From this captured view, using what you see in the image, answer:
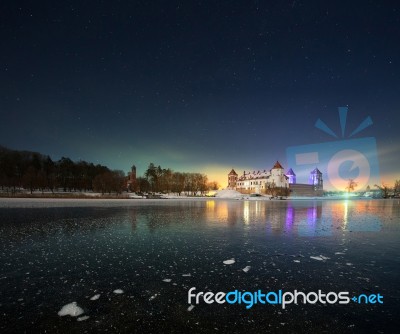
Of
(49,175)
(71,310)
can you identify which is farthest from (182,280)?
(49,175)

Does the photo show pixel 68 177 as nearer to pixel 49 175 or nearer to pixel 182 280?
pixel 49 175

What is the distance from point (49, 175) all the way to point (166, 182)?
53789 millimetres

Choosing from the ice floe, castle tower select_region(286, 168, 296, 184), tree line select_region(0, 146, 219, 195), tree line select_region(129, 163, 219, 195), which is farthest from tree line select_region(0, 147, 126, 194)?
castle tower select_region(286, 168, 296, 184)

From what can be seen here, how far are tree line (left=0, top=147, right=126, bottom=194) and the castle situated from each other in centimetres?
8675

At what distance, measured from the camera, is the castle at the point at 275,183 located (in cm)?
14875

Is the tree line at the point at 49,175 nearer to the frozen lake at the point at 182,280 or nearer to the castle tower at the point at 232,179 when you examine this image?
the frozen lake at the point at 182,280

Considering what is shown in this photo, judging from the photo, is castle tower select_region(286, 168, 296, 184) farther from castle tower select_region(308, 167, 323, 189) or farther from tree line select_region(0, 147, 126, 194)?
tree line select_region(0, 147, 126, 194)

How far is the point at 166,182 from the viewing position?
128625mm

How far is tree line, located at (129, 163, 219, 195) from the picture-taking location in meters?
126

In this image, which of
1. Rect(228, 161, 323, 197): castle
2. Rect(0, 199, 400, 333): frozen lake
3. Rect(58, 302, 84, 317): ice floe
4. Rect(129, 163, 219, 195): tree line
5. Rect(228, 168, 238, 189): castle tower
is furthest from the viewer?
Rect(228, 168, 238, 189): castle tower
